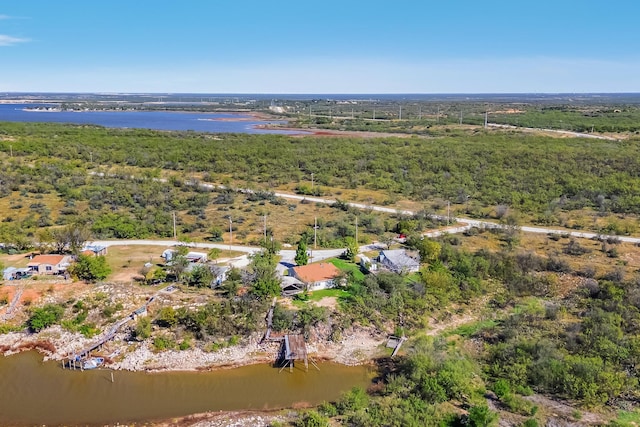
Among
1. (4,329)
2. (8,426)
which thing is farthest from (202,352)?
(4,329)

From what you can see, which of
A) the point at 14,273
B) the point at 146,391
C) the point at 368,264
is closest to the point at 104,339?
the point at 146,391

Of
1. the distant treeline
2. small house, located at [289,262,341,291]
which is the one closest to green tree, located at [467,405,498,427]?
small house, located at [289,262,341,291]

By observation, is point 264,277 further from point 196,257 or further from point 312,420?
point 312,420

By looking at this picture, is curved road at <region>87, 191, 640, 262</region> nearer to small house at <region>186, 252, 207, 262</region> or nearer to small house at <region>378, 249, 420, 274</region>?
small house at <region>186, 252, 207, 262</region>

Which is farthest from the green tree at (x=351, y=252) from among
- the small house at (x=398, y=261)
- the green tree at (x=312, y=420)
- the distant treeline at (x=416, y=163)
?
the distant treeline at (x=416, y=163)

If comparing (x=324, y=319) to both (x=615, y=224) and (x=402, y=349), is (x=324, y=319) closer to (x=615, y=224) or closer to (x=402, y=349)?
(x=402, y=349)

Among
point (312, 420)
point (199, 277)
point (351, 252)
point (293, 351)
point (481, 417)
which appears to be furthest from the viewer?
point (351, 252)
